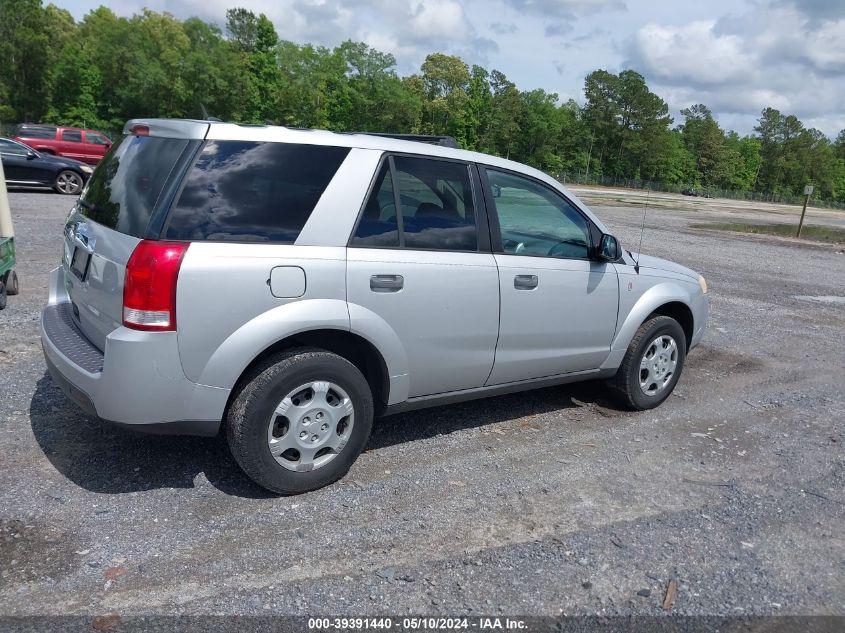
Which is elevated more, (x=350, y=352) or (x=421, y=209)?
(x=421, y=209)

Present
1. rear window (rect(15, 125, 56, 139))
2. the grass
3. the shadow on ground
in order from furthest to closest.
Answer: the grass, rear window (rect(15, 125, 56, 139)), the shadow on ground

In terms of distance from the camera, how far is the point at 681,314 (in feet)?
18.2

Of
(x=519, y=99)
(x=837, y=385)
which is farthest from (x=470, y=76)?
(x=837, y=385)

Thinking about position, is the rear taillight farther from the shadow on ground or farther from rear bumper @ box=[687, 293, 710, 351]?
rear bumper @ box=[687, 293, 710, 351]

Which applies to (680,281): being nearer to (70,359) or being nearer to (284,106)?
(70,359)

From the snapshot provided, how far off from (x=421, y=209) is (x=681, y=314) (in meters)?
2.69

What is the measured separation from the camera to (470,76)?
9644 centimetres

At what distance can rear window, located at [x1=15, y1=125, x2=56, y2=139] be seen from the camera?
23.0 m

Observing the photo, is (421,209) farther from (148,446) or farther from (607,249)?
(148,446)

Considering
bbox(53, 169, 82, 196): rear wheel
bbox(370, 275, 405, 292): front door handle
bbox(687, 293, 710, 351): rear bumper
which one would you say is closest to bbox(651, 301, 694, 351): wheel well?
bbox(687, 293, 710, 351): rear bumper

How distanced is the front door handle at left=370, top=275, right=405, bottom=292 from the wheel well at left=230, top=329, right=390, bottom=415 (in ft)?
0.93

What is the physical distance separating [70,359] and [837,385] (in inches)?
249

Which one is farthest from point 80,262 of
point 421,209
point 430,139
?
point 430,139

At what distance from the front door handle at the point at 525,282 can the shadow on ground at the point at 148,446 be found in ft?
3.74
